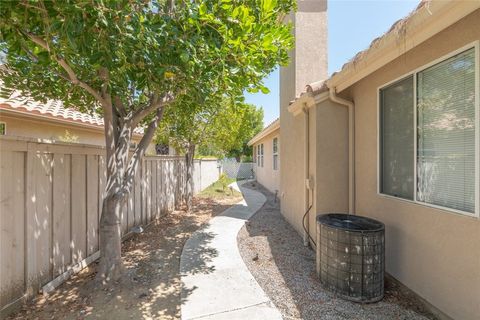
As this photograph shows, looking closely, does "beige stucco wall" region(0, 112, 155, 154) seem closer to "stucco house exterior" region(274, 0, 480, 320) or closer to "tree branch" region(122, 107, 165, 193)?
"tree branch" region(122, 107, 165, 193)

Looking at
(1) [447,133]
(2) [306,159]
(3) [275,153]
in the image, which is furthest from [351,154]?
(3) [275,153]

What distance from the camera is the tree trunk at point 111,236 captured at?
12.2 ft

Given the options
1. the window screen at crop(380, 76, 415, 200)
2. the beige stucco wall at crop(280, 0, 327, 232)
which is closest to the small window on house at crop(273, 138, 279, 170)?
the beige stucco wall at crop(280, 0, 327, 232)

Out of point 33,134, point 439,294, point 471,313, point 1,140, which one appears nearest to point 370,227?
point 439,294

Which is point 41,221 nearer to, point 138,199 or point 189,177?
point 138,199

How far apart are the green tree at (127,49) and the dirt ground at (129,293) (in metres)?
0.32

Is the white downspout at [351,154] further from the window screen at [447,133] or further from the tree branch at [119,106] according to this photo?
the tree branch at [119,106]

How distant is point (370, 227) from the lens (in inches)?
144

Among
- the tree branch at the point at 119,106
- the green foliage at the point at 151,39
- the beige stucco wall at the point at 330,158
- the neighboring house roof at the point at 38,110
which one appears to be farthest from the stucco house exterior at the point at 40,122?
the beige stucco wall at the point at 330,158

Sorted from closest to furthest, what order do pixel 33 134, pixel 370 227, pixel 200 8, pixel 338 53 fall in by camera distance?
1. pixel 200 8
2. pixel 370 227
3. pixel 33 134
4. pixel 338 53

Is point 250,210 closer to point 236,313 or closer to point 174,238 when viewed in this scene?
point 174,238

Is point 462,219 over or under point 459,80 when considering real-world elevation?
under

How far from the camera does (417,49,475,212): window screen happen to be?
8.48 ft

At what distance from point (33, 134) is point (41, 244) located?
4.33m
